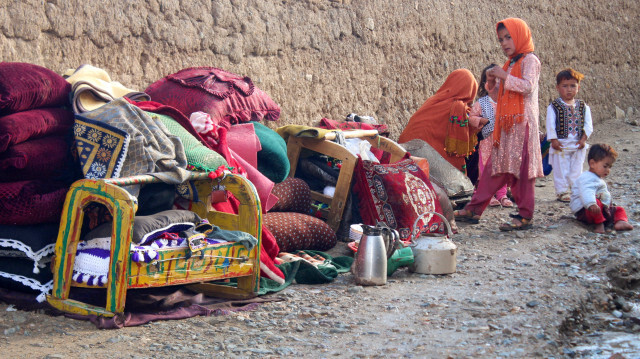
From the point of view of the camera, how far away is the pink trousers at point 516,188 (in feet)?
18.2

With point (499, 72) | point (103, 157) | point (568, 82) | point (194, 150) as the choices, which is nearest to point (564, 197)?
point (568, 82)

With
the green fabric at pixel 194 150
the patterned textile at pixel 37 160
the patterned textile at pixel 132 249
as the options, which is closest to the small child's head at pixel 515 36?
the green fabric at pixel 194 150

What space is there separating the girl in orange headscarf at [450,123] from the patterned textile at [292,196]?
199 cm

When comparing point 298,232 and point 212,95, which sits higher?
point 212,95

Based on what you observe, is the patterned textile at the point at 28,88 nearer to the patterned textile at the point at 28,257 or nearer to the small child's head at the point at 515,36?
the patterned textile at the point at 28,257

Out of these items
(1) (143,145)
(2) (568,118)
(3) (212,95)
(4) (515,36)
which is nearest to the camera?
(1) (143,145)

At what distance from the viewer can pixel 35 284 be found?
122 inches

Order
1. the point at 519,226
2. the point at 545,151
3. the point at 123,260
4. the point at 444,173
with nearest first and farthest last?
the point at 123,260 → the point at 519,226 → the point at 444,173 → the point at 545,151

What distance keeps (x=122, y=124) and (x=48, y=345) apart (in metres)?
1.11

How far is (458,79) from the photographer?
6805mm

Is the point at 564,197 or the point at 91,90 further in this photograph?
the point at 564,197

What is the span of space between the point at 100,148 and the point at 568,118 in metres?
4.93

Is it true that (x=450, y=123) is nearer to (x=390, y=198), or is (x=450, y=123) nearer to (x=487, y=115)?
(x=487, y=115)

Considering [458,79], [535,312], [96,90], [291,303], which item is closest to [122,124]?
[96,90]
